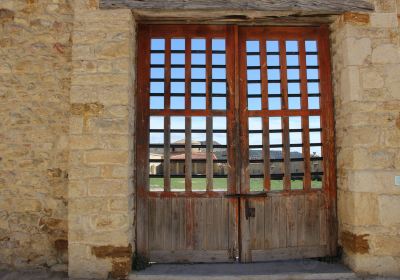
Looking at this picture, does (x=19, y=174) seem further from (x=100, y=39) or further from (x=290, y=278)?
(x=290, y=278)

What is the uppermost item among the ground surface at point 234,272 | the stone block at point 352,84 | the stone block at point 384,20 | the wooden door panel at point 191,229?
the stone block at point 384,20

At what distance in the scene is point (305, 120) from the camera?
3902mm

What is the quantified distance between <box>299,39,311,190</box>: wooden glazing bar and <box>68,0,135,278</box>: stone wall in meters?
1.95

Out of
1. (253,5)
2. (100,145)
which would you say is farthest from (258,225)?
(253,5)

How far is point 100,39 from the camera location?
3479 millimetres

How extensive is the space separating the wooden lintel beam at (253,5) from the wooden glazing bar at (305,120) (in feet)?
1.57

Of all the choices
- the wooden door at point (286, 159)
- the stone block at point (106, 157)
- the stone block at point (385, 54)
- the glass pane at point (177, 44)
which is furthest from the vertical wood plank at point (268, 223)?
the glass pane at point (177, 44)

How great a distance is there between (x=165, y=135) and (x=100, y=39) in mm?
1221

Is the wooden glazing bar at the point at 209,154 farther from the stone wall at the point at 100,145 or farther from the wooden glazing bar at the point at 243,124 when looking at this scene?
the stone wall at the point at 100,145

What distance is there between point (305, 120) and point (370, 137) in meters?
0.72

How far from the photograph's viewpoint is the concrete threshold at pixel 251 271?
3340 mm

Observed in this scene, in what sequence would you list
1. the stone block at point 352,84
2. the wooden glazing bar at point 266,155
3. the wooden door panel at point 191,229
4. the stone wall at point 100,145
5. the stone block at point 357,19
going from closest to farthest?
the stone wall at point 100,145
the stone block at point 352,84
the stone block at point 357,19
the wooden door panel at point 191,229
the wooden glazing bar at point 266,155

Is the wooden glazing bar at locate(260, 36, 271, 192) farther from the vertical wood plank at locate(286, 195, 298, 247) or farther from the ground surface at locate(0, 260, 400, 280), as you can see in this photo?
the ground surface at locate(0, 260, 400, 280)

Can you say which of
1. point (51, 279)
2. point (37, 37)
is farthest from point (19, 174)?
point (37, 37)
